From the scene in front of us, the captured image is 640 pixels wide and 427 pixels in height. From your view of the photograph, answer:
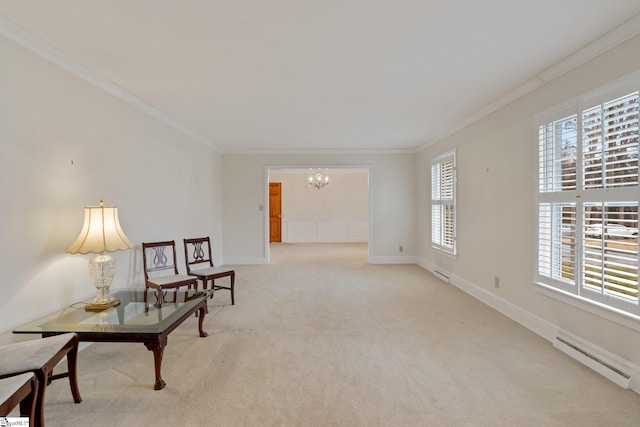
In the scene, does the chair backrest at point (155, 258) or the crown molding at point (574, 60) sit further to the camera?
the chair backrest at point (155, 258)

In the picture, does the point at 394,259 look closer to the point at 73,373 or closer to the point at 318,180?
the point at 318,180

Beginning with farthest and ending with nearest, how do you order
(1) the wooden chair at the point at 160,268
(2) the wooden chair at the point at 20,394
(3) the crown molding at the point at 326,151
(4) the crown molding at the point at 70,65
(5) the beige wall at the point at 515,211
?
(3) the crown molding at the point at 326,151 → (1) the wooden chair at the point at 160,268 → (5) the beige wall at the point at 515,211 → (4) the crown molding at the point at 70,65 → (2) the wooden chair at the point at 20,394

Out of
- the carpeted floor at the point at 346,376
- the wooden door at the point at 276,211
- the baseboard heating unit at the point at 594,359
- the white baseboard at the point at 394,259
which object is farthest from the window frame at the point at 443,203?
the wooden door at the point at 276,211

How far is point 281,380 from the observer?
2.17 m

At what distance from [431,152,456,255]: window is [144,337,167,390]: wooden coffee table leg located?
410cm

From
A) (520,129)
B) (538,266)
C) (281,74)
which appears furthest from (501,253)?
(281,74)

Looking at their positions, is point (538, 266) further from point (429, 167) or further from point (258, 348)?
point (429, 167)

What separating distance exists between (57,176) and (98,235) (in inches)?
23.4

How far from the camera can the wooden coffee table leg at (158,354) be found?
6.57ft

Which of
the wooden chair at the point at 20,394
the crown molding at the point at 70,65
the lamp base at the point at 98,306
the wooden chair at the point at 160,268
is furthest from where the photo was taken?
the wooden chair at the point at 160,268

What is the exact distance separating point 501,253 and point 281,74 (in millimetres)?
3091

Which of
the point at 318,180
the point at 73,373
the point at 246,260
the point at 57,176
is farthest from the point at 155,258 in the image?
the point at 318,180

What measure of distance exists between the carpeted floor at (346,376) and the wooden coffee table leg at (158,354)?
0.06 metres

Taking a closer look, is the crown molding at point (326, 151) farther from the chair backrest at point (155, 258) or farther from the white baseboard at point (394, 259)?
the chair backrest at point (155, 258)
